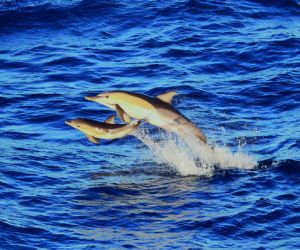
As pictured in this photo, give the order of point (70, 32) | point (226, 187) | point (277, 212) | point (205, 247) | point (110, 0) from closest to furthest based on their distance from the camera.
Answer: point (205, 247) < point (277, 212) < point (226, 187) < point (70, 32) < point (110, 0)

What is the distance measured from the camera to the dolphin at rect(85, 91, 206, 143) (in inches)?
726

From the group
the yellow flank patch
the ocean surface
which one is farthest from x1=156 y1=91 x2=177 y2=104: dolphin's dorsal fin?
the ocean surface

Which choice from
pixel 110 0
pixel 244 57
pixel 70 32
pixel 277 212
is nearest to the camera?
pixel 277 212

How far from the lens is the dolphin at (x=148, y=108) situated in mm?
18438

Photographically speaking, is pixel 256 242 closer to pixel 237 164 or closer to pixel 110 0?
pixel 237 164

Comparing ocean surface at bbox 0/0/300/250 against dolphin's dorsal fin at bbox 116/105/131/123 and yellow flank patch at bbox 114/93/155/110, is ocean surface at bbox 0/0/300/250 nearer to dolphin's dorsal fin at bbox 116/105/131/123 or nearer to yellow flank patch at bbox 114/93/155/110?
dolphin's dorsal fin at bbox 116/105/131/123

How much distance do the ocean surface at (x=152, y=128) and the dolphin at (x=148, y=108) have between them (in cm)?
79

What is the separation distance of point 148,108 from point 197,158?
1.63m

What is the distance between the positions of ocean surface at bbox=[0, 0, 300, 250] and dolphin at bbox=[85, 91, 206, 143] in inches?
31.0

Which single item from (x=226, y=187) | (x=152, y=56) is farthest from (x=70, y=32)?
(x=226, y=187)

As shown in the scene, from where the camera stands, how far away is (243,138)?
2091 centimetres

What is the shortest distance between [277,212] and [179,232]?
1828 millimetres

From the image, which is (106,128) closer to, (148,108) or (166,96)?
(148,108)

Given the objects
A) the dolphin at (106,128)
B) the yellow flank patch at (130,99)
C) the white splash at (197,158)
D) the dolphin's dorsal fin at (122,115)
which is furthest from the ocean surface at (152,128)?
the yellow flank patch at (130,99)
